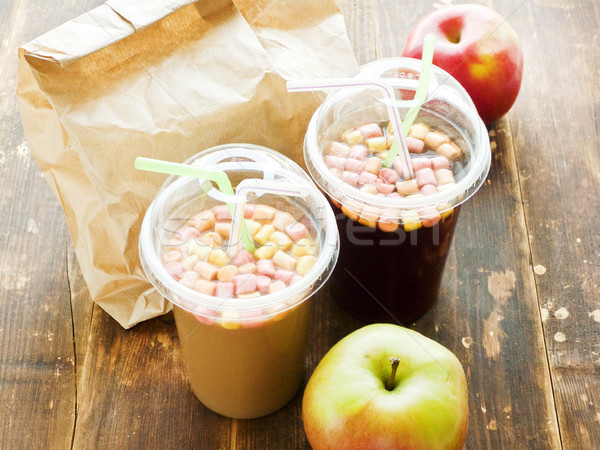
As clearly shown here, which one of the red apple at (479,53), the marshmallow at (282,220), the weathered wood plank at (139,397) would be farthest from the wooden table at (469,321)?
the marshmallow at (282,220)

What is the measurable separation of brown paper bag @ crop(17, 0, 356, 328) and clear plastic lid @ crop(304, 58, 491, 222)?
0.12 m

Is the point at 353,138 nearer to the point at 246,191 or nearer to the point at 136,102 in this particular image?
the point at 246,191

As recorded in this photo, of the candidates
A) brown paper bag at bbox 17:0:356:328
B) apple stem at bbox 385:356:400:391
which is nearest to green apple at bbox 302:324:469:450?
apple stem at bbox 385:356:400:391

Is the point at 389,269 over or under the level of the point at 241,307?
under

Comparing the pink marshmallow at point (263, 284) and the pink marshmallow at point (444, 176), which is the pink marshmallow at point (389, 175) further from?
the pink marshmallow at point (263, 284)

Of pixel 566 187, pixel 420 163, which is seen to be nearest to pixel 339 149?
pixel 420 163

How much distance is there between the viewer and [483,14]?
1383mm

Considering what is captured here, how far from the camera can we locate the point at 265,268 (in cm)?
97

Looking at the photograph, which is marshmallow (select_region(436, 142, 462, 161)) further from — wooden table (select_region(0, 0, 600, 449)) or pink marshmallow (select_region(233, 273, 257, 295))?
pink marshmallow (select_region(233, 273, 257, 295))

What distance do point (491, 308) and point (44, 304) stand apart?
77 centimetres

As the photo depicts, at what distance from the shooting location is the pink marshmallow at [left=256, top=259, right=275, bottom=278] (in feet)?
3.19

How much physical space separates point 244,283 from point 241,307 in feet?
0.17

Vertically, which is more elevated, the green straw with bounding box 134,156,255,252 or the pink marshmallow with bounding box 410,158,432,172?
the green straw with bounding box 134,156,255,252

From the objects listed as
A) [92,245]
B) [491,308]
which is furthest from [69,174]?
[491,308]
